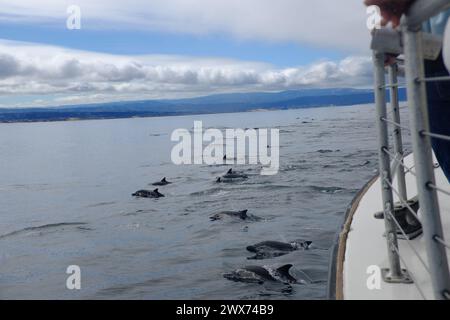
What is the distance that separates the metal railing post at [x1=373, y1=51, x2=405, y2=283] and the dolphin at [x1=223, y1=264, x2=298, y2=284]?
14.1 ft

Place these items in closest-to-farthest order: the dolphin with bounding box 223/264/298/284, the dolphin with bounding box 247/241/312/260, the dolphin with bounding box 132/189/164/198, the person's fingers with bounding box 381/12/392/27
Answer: the person's fingers with bounding box 381/12/392/27 → the dolphin with bounding box 223/264/298/284 → the dolphin with bounding box 247/241/312/260 → the dolphin with bounding box 132/189/164/198

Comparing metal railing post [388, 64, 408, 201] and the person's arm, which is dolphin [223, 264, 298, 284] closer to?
metal railing post [388, 64, 408, 201]

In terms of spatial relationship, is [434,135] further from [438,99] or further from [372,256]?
[372,256]

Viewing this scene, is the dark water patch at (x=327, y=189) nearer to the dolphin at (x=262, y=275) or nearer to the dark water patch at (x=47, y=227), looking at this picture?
the dark water patch at (x=47, y=227)

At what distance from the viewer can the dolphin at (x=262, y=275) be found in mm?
7250

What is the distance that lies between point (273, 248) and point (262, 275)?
1.58 metres

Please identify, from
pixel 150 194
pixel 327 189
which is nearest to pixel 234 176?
pixel 150 194

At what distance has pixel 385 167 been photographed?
2.92 metres

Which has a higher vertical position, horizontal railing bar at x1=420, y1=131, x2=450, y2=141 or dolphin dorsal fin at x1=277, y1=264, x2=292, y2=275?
horizontal railing bar at x1=420, y1=131, x2=450, y2=141

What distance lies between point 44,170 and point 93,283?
2597 cm

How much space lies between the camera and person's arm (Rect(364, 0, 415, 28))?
73.1 inches

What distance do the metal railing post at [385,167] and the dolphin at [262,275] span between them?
4.29 m

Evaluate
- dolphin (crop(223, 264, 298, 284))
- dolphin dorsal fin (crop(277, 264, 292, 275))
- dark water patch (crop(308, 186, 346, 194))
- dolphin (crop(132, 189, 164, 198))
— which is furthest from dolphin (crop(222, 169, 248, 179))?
dolphin dorsal fin (crop(277, 264, 292, 275))
